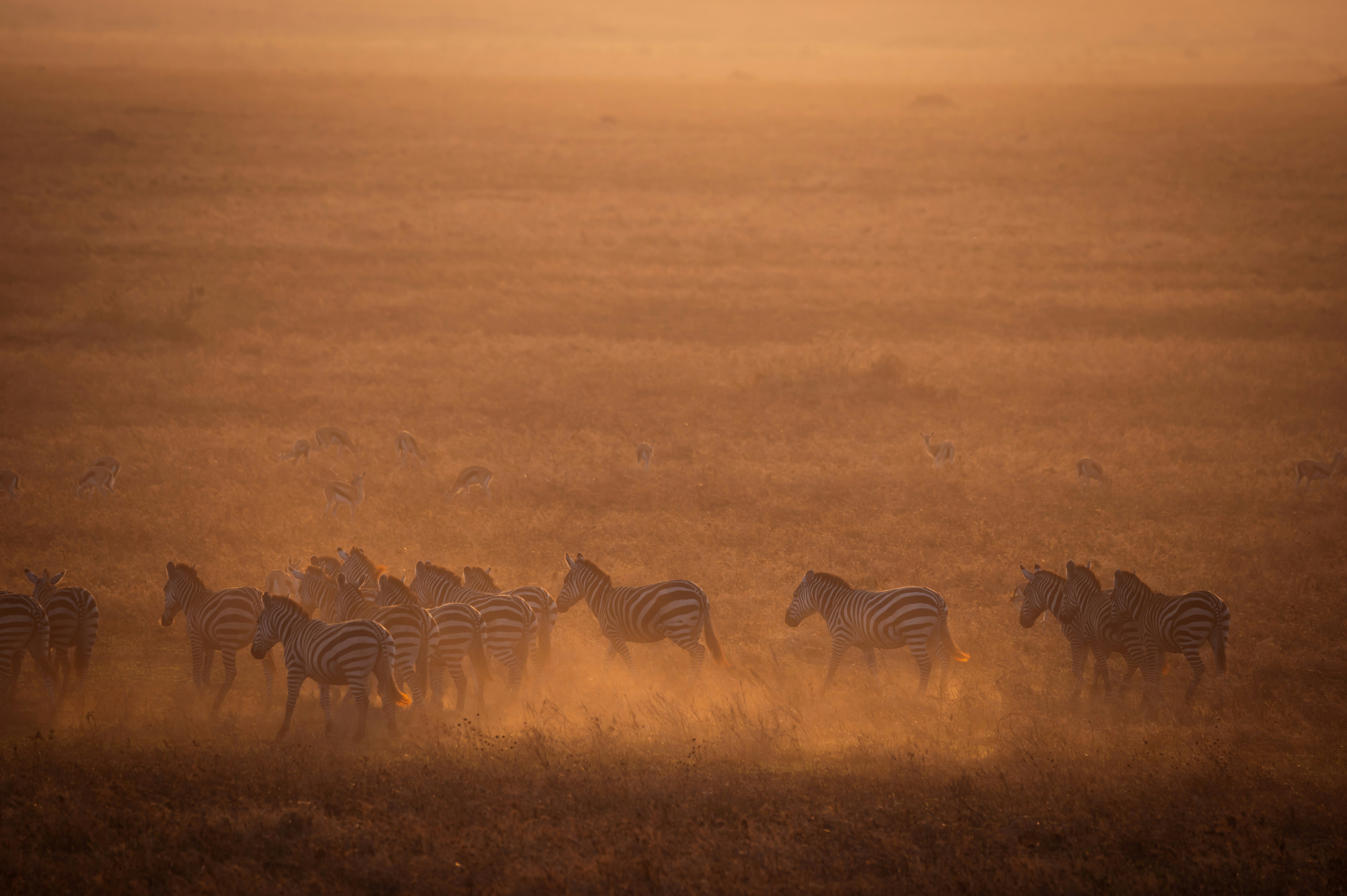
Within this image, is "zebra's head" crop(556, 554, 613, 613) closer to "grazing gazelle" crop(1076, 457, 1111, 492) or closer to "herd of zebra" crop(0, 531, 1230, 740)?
"herd of zebra" crop(0, 531, 1230, 740)

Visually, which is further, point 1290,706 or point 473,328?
point 473,328

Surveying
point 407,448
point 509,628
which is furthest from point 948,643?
point 407,448

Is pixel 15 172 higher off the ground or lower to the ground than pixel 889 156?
lower

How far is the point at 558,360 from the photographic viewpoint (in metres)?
31.1

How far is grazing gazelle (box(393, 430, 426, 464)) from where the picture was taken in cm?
2250

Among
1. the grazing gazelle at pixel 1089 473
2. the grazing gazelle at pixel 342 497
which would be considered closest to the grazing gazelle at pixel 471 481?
the grazing gazelle at pixel 342 497

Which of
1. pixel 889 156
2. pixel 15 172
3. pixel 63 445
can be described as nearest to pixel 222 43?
pixel 15 172

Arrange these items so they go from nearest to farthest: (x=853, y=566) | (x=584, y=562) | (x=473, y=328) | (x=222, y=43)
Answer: (x=584, y=562) → (x=853, y=566) → (x=473, y=328) → (x=222, y=43)

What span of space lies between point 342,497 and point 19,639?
783cm

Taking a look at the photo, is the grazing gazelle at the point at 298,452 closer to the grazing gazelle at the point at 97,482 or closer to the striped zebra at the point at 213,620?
the grazing gazelle at the point at 97,482

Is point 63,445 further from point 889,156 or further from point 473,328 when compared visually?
point 889,156

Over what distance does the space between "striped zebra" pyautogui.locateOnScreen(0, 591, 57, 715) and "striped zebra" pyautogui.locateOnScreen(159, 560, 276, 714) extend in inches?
60.4

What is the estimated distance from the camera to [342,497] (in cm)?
1909

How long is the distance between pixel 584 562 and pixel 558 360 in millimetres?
17983
